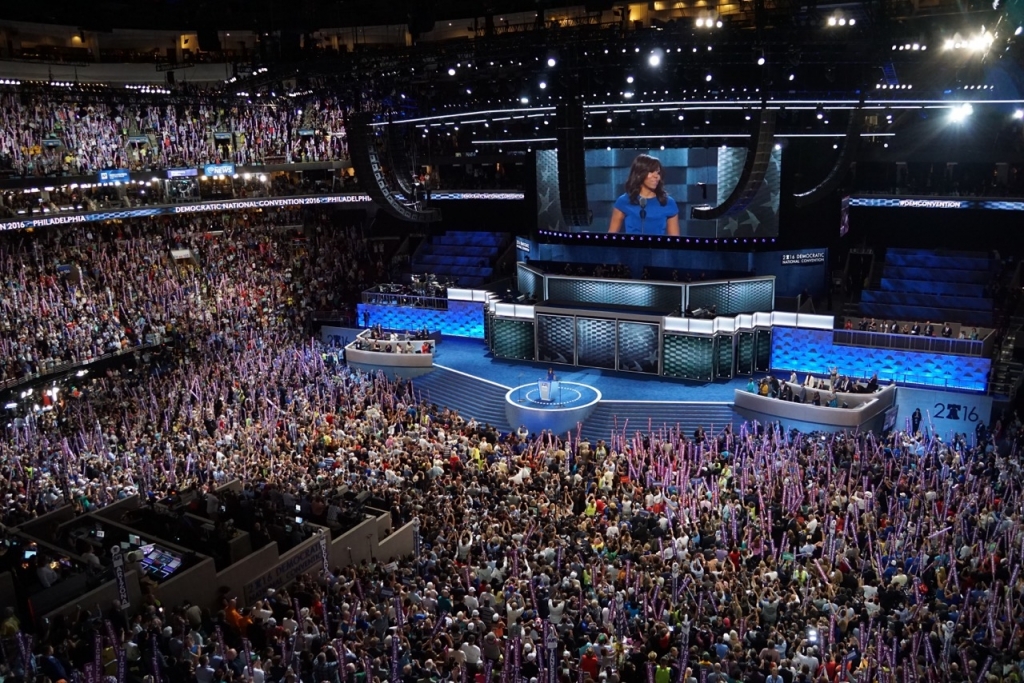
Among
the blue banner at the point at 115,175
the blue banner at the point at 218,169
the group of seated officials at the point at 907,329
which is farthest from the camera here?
the blue banner at the point at 218,169

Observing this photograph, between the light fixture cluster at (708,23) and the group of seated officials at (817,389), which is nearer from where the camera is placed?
the light fixture cluster at (708,23)

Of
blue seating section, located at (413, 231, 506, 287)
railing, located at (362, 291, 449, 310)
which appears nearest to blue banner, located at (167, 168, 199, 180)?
railing, located at (362, 291, 449, 310)

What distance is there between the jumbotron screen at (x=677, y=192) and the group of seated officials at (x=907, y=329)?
4.00m

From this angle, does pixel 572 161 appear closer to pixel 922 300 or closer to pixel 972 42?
pixel 972 42

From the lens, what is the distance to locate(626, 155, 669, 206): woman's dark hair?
27.2m

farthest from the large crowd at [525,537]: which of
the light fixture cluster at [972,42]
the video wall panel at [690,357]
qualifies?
the light fixture cluster at [972,42]

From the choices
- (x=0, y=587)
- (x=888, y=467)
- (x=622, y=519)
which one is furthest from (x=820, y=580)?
(x=0, y=587)

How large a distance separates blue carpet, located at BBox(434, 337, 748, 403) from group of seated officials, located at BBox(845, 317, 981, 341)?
144 inches

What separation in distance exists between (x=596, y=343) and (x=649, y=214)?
4.56m

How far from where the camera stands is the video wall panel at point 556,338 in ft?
89.7

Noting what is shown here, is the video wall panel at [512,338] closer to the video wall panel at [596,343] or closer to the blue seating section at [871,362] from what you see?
the video wall panel at [596,343]

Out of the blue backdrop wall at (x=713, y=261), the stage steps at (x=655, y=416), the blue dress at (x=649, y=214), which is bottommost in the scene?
the stage steps at (x=655, y=416)

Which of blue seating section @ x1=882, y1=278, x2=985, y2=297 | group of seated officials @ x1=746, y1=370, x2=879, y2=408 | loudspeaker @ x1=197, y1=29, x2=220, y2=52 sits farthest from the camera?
loudspeaker @ x1=197, y1=29, x2=220, y2=52

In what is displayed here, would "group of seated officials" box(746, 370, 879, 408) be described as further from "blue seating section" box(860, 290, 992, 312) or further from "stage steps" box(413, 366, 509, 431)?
"stage steps" box(413, 366, 509, 431)
